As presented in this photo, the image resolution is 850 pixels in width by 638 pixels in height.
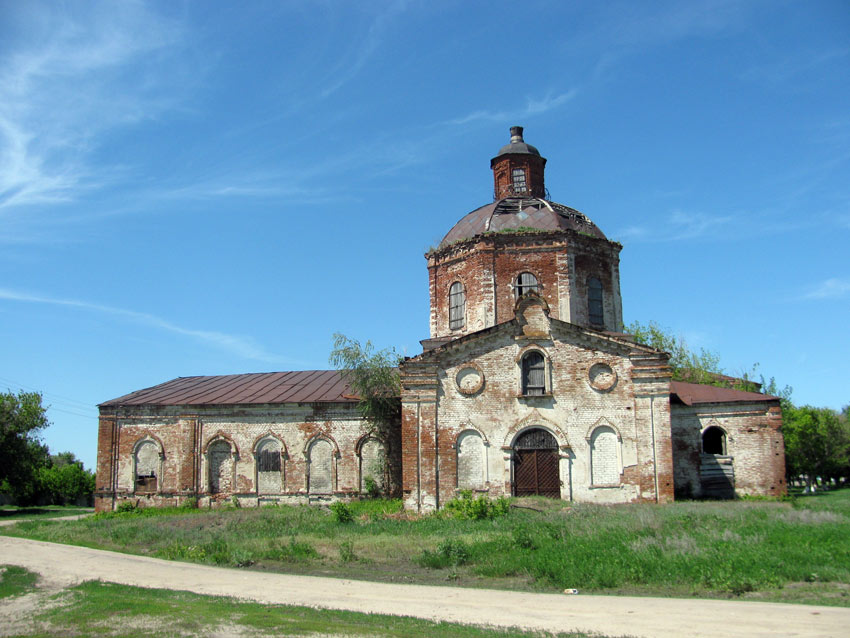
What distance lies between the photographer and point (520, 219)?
93.8 feet

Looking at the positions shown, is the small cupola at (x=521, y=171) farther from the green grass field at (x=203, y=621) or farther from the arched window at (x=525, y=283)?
the green grass field at (x=203, y=621)

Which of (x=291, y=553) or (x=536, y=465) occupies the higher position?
(x=536, y=465)

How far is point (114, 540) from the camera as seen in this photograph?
818 inches

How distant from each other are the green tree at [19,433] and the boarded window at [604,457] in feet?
102

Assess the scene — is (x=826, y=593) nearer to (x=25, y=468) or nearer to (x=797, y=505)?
(x=797, y=505)

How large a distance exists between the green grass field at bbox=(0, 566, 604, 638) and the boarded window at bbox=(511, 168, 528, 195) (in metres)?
22.7

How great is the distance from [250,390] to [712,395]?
18777mm

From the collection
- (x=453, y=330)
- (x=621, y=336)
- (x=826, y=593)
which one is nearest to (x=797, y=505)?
(x=621, y=336)

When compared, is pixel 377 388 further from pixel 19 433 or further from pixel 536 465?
pixel 19 433

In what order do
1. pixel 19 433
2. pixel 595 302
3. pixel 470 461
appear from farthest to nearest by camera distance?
pixel 19 433 → pixel 595 302 → pixel 470 461

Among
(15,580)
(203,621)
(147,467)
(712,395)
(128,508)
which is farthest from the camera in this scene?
(147,467)

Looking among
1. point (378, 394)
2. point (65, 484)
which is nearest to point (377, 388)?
point (378, 394)

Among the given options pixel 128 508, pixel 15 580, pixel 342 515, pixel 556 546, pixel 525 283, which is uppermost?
pixel 525 283

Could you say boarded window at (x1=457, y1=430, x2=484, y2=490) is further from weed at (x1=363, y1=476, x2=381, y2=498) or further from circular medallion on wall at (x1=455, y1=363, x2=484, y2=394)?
weed at (x1=363, y1=476, x2=381, y2=498)
